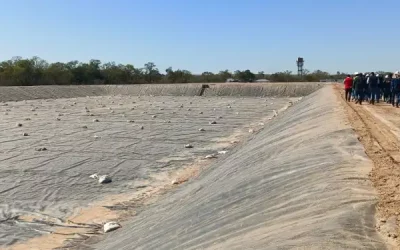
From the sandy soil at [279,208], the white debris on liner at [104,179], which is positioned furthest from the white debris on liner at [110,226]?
the white debris on liner at [104,179]

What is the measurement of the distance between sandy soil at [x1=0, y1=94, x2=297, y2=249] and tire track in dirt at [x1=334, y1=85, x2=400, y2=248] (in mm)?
4688

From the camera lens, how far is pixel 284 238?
15.2ft

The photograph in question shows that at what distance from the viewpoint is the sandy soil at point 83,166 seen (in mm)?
9297

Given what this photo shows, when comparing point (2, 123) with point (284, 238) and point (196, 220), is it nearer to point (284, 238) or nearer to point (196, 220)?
point (196, 220)

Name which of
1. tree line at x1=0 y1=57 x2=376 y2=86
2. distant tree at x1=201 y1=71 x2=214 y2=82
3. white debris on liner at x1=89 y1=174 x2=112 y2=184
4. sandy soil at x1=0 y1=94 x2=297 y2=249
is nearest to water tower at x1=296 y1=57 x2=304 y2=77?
tree line at x1=0 y1=57 x2=376 y2=86

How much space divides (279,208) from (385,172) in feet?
5.46

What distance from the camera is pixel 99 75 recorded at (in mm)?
88312

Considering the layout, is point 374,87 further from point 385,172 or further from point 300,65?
point 300,65

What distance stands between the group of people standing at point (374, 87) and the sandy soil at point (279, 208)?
10521 millimetres

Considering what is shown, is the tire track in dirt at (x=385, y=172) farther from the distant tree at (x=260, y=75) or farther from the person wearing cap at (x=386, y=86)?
the distant tree at (x=260, y=75)

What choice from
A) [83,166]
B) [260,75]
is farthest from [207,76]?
[83,166]

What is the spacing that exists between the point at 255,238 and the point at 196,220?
6.61ft

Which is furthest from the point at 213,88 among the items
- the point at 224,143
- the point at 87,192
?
the point at 87,192

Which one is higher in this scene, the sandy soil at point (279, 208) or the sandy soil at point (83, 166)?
the sandy soil at point (279, 208)
